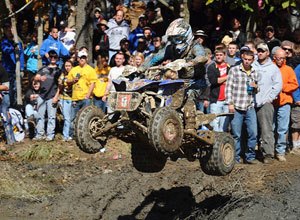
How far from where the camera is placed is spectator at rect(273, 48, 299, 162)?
528 inches

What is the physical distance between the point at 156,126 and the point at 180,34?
177cm

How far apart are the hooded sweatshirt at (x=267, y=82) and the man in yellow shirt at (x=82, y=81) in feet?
11.8

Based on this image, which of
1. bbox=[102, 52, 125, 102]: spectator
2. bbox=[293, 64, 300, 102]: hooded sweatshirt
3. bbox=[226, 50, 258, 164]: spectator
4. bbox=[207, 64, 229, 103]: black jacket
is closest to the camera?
bbox=[226, 50, 258, 164]: spectator

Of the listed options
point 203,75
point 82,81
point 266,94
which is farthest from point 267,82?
point 82,81

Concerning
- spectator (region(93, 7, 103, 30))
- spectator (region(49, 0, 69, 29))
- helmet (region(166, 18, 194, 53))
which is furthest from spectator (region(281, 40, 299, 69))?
spectator (region(49, 0, 69, 29))

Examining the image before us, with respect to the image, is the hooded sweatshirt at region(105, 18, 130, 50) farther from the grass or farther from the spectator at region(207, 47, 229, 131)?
the spectator at region(207, 47, 229, 131)

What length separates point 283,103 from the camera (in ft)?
44.3

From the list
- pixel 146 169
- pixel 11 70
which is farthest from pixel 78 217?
pixel 11 70

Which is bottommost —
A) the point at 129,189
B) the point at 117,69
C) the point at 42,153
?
the point at 129,189

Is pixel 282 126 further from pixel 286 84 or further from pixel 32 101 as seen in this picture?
pixel 32 101

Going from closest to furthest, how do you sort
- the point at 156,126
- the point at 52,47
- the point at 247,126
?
the point at 156,126
the point at 247,126
the point at 52,47

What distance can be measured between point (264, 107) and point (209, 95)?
1092mm

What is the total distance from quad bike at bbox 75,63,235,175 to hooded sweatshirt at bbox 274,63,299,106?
3.47 meters

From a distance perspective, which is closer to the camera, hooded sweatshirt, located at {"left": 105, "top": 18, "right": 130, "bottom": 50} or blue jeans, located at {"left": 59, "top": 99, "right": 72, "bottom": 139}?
blue jeans, located at {"left": 59, "top": 99, "right": 72, "bottom": 139}
